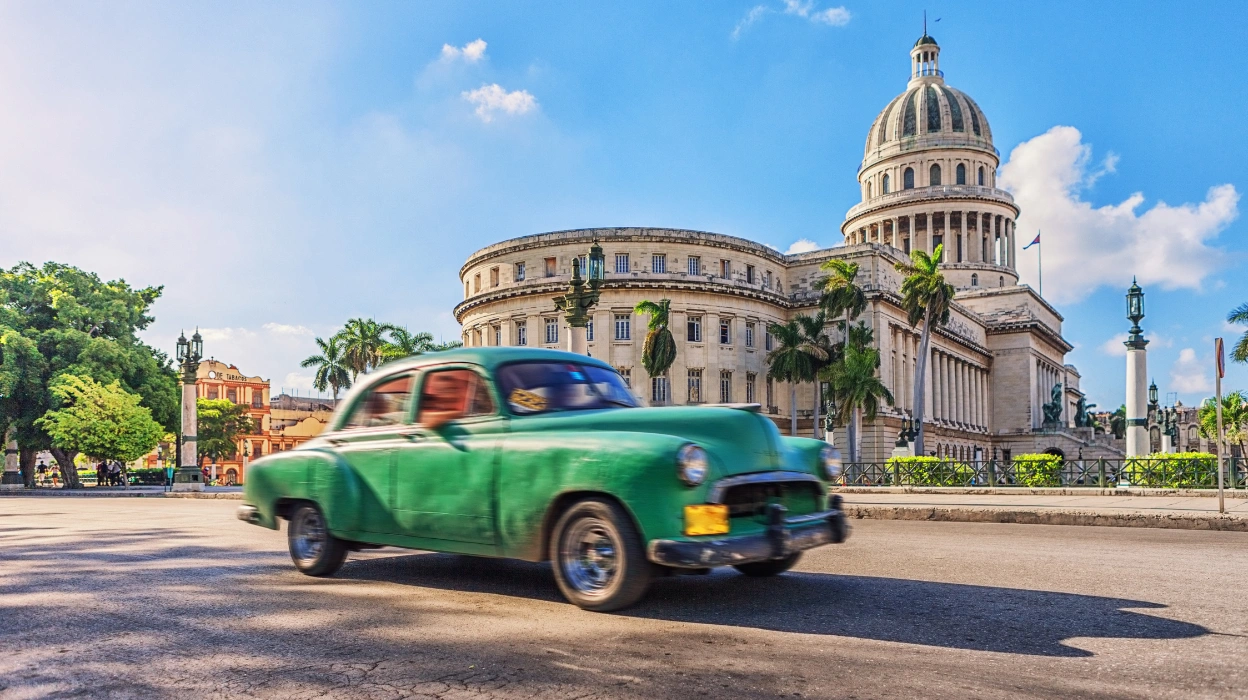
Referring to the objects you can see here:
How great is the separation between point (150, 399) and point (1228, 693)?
176ft

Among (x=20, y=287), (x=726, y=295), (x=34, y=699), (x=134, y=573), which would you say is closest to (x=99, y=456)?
(x=20, y=287)

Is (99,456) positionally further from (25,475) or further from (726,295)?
(726,295)

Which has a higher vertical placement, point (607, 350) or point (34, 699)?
point (607, 350)

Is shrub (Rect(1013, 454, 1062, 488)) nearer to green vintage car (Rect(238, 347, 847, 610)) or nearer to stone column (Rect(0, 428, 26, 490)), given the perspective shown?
green vintage car (Rect(238, 347, 847, 610))

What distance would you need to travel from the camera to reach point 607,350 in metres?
59.3

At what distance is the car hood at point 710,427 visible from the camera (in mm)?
5797

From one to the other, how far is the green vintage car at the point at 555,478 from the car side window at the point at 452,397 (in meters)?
0.01

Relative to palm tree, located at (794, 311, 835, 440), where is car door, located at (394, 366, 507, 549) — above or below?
below

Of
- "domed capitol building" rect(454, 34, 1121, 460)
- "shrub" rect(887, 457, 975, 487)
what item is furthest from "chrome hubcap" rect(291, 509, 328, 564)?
"domed capitol building" rect(454, 34, 1121, 460)

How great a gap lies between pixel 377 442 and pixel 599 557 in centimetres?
233

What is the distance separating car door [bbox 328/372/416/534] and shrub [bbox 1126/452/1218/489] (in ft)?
71.3

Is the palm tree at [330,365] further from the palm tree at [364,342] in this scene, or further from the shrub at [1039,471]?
the shrub at [1039,471]

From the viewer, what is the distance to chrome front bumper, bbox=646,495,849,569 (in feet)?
17.8

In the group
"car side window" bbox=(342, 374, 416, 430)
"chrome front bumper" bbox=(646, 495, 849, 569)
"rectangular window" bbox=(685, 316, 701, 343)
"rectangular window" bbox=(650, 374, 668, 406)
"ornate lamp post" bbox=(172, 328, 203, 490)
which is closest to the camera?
"chrome front bumper" bbox=(646, 495, 849, 569)
